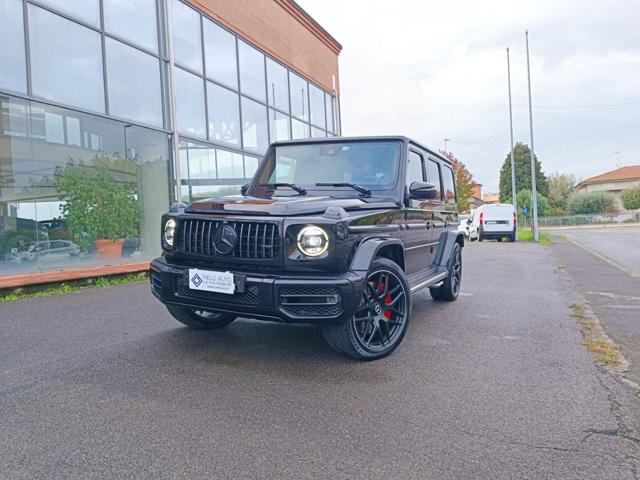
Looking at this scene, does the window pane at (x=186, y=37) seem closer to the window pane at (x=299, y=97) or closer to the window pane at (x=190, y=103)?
the window pane at (x=190, y=103)

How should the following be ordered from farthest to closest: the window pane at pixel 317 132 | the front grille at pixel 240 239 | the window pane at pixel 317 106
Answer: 1. the window pane at pixel 317 106
2. the window pane at pixel 317 132
3. the front grille at pixel 240 239

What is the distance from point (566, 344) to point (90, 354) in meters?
4.00

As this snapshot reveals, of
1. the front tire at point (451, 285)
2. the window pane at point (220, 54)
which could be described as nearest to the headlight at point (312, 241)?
the front tire at point (451, 285)

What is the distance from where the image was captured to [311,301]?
325cm

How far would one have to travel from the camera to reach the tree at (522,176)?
223 ft

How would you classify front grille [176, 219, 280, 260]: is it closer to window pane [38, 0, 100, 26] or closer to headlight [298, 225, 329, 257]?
headlight [298, 225, 329, 257]

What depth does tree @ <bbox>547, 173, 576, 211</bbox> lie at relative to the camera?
73500 millimetres

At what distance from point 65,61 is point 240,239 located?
6945 mm

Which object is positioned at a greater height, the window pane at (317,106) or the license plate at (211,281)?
the window pane at (317,106)

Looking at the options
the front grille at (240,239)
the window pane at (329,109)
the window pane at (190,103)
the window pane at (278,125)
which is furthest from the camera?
the window pane at (329,109)

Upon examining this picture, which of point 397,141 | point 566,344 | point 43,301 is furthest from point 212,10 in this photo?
point 566,344

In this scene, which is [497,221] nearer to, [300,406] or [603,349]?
[603,349]

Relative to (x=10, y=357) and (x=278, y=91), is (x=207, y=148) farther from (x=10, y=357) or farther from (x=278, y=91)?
(x=10, y=357)

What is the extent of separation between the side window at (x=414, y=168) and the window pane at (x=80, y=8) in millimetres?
6997
